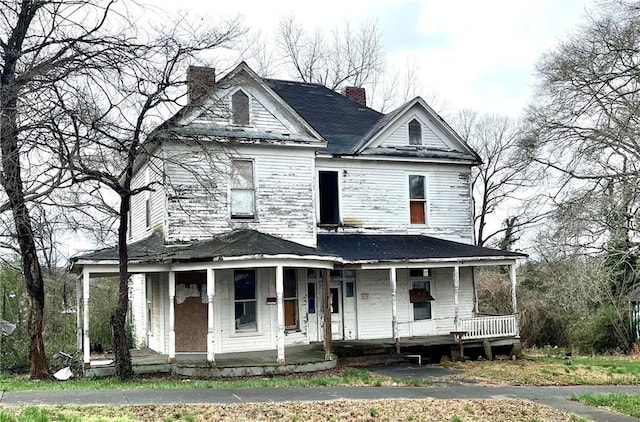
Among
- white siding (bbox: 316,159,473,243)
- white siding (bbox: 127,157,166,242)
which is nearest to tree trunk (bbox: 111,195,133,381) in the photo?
white siding (bbox: 127,157,166,242)

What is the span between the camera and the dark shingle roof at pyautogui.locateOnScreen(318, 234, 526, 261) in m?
21.1

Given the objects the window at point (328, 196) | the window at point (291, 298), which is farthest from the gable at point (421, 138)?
the window at point (291, 298)

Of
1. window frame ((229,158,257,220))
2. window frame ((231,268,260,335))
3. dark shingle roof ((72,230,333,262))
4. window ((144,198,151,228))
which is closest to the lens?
dark shingle roof ((72,230,333,262))

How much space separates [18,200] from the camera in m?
16.4

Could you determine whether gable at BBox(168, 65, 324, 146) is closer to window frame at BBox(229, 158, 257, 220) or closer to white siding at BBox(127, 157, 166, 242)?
window frame at BBox(229, 158, 257, 220)

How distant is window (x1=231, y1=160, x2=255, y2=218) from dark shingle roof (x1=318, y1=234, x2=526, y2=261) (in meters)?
2.70

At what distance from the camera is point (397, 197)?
77.9ft

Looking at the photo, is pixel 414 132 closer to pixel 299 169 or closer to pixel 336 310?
pixel 299 169

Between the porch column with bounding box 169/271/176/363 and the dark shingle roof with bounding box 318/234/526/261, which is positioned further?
the dark shingle roof with bounding box 318/234/526/261

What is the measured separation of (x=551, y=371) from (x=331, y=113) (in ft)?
40.2

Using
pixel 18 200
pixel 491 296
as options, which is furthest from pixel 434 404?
pixel 491 296

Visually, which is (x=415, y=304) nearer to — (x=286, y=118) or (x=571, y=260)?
(x=571, y=260)

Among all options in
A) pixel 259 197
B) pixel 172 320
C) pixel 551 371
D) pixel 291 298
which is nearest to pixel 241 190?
pixel 259 197

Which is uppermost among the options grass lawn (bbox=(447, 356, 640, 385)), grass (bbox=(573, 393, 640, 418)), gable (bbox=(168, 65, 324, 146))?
gable (bbox=(168, 65, 324, 146))
